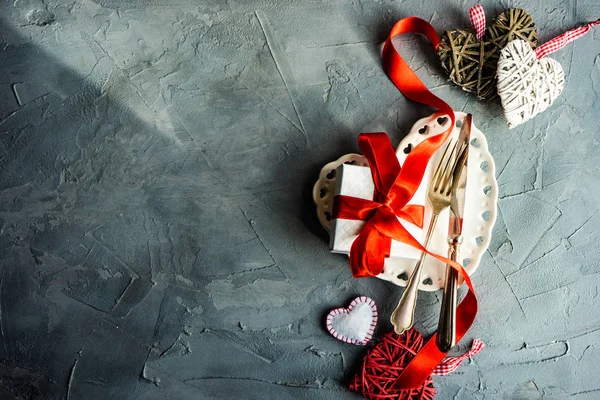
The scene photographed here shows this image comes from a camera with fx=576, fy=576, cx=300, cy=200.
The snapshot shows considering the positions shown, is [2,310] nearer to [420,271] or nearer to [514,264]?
[420,271]

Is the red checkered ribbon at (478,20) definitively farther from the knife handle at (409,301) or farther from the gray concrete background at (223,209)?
the knife handle at (409,301)

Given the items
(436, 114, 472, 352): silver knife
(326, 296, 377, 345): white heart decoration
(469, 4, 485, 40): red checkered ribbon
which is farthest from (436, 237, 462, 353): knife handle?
(469, 4, 485, 40): red checkered ribbon

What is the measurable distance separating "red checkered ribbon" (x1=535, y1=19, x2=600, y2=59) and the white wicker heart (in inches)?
7.9

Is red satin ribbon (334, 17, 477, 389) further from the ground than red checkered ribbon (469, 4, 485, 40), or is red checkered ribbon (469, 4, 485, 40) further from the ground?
red checkered ribbon (469, 4, 485, 40)

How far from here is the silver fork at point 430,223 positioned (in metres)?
1.01

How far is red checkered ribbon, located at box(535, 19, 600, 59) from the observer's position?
3.60 ft

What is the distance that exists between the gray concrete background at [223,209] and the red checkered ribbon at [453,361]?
2 centimetres

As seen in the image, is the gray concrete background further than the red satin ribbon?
Yes

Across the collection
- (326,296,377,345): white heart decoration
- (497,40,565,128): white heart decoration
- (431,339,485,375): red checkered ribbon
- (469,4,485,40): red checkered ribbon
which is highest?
(469,4,485,40): red checkered ribbon

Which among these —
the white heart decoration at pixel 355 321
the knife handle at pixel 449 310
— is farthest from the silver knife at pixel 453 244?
the white heart decoration at pixel 355 321

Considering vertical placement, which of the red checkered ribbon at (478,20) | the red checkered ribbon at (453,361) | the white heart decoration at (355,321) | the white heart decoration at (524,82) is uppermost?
the red checkered ribbon at (478,20)

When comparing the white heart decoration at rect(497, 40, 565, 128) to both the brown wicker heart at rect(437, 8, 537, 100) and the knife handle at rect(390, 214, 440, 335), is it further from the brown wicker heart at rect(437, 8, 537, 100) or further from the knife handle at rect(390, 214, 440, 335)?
the knife handle at rect(390, 214, 440, 335)

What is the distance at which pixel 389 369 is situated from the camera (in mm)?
1071

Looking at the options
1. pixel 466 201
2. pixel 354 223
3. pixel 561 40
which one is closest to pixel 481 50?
pixel 561 40
